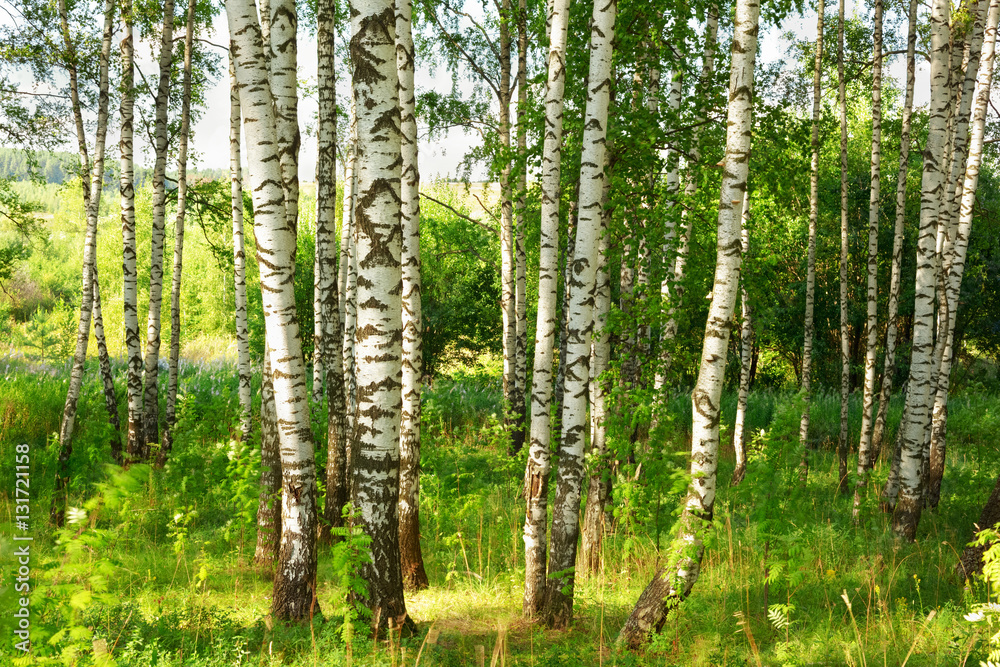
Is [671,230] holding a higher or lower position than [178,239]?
lower

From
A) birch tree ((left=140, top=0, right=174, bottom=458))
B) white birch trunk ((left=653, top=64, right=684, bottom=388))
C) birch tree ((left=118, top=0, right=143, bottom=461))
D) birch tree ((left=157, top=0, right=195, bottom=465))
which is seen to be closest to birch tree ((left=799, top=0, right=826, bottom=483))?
white birch trunk ((left=653, top=64, right=684, bottom=388))

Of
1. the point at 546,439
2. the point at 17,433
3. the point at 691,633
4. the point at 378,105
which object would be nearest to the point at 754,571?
the point at 691,633

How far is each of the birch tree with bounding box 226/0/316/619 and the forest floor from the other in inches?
15.0

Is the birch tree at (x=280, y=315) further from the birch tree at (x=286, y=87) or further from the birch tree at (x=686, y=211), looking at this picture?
the birch tree at (x=686, y=211)

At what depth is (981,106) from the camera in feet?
24.7

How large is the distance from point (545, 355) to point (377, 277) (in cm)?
172

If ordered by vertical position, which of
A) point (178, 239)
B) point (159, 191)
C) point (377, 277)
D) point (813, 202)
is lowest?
point (377, 277)

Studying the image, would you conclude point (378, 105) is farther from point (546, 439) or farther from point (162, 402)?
point (162, 402)

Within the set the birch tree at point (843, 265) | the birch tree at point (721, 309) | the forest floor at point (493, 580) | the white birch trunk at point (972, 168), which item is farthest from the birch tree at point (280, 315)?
the birch tree at point (843, 265)

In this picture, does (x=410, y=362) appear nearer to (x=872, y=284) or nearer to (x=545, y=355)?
(x=545, y=355)

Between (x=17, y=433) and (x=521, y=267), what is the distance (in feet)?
30.0

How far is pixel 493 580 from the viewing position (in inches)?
243

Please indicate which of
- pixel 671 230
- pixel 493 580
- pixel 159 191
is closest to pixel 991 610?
pixel 493 580

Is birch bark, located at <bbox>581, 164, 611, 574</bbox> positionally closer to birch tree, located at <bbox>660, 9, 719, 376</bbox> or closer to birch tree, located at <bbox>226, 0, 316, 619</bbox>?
birch tree, located at <bbox>660, 9, 719, 376</bbox>
